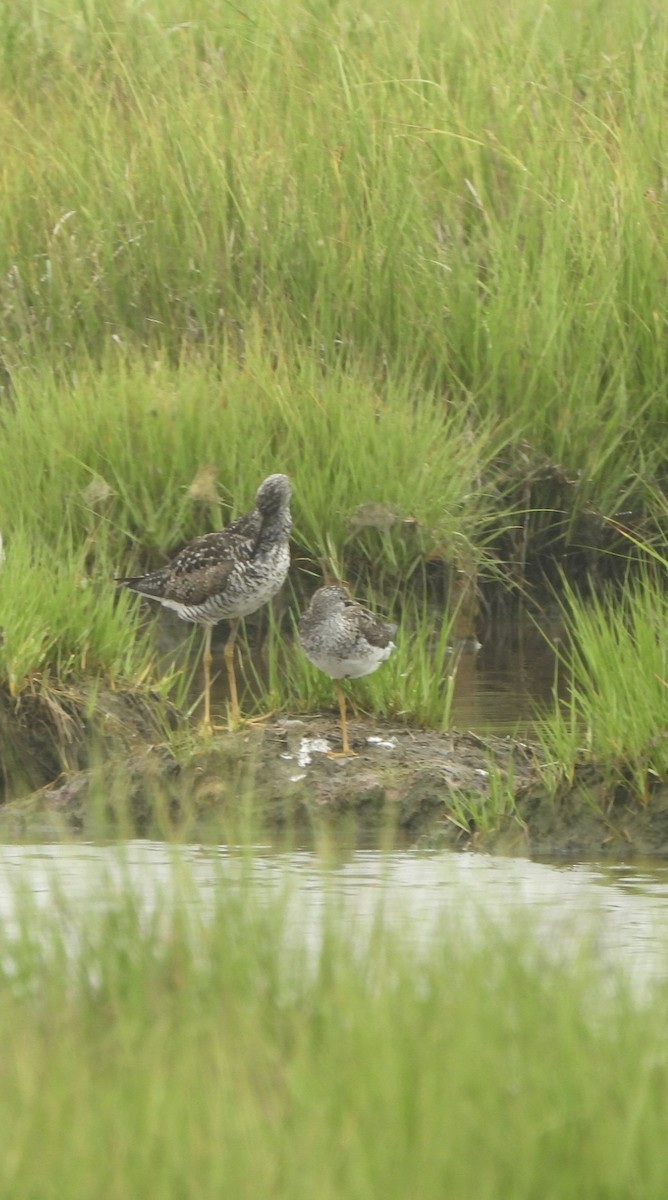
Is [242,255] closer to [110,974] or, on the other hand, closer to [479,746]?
[479,746]

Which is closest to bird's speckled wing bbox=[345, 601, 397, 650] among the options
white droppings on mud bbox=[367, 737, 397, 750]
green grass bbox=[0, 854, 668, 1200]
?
white droppings on mud bbox=[367, 737, 397, 750]

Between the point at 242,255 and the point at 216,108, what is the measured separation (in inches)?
52.9

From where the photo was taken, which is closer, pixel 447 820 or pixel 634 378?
pixel 447 820

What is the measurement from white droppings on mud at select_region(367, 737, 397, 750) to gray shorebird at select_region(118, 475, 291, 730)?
68 cm

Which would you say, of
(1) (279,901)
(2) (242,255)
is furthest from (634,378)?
(1) (279,901)

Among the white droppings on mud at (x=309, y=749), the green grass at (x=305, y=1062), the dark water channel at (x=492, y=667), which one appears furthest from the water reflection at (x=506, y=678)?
the green grass at (x=305, y=1062)

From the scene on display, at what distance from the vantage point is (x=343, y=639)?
754cm

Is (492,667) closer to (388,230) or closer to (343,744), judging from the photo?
(343,744)

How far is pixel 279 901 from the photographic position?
4426 mm

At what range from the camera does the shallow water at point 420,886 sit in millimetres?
5203

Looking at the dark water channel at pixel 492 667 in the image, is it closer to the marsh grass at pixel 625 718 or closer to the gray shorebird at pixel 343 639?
the gray shorebird at pixel 343 639

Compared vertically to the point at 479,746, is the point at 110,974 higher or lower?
higher

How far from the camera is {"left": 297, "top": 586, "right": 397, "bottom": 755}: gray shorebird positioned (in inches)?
297

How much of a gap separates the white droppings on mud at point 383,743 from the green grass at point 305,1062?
126 inches
